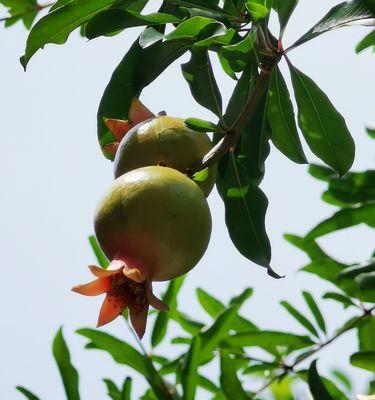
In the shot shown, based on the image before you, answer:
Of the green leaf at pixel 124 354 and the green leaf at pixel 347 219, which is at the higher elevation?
the green leaf at pixel 347 219

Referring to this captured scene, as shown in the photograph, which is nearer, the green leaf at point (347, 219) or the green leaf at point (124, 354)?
the green leaf at point (124, 354)

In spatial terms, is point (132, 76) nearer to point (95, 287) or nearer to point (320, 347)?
point (95, 287)

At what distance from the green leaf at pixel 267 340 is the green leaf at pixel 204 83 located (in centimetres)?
84

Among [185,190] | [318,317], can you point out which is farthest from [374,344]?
[185,190]

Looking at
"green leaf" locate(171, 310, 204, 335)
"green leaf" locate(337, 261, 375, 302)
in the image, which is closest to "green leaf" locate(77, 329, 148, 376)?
"green leaf" locate(171, 310, 204, 335)

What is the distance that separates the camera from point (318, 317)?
2.32 meters

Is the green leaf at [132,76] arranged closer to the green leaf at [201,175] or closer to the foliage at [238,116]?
the foliage at [238,116]

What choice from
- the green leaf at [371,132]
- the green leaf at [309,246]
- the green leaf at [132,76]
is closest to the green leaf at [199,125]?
the green leaf at [132,76]

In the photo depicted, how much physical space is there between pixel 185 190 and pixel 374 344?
1.18m

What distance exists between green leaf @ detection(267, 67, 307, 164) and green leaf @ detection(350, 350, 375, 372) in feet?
1.81

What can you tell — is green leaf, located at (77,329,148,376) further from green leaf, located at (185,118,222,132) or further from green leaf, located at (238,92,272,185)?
green leaf, located at (185,118,222,132)

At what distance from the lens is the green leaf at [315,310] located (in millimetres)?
2312

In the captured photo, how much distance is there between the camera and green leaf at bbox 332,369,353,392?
274 cm

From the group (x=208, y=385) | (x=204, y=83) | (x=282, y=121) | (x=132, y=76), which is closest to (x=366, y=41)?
(x=282, y=121)
